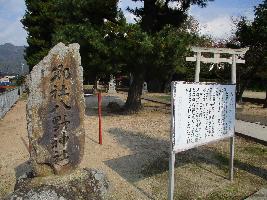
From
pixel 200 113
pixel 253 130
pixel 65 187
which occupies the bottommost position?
pixel 253 130

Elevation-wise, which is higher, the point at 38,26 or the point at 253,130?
the point at 38,26

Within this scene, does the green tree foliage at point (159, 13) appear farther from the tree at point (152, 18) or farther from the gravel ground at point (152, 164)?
the gravel ground at point (152, 164)

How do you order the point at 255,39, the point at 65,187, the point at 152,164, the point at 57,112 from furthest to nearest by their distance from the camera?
the point at 255,39, the point at 152,164, the point at 57,112, the point at 65,187

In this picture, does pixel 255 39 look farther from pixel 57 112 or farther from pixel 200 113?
pixel 57 112

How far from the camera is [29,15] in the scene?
94.7 ft

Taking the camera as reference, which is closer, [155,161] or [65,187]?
[65,187]

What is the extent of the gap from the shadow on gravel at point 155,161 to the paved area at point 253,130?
1326mm

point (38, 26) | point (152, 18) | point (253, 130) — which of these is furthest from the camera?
point (38, 26)

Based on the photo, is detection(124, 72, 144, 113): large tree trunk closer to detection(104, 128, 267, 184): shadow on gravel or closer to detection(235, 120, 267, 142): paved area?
detection(235, 120, 267, 142): paved area

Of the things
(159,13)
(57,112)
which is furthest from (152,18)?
(57,112)

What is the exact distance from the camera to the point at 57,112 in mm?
5074

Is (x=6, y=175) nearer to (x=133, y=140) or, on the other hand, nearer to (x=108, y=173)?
(x=108, y=173)

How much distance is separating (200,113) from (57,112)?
221 centimetres

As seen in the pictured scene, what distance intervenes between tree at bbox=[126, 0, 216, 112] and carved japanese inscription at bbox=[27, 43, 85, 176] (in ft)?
28.7
